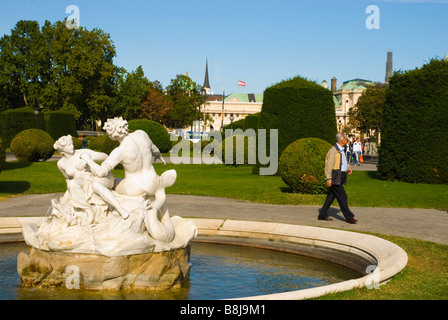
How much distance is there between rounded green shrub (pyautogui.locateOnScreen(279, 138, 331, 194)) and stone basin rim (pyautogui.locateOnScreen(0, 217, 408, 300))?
578 cm

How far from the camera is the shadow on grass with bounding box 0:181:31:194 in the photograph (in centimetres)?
1620

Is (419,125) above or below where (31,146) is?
above

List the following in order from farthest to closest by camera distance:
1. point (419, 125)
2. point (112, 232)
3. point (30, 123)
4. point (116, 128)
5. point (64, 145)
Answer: point (30, 123), point (419, 125), point (64, 145), point (116, 128), point (112, 232)

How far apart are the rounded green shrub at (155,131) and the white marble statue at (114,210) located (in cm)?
2681

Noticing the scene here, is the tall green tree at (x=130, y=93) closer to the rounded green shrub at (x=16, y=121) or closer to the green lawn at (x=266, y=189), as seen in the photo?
the rounded green shrub at (x=16, y=121)

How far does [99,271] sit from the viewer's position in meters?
5.83

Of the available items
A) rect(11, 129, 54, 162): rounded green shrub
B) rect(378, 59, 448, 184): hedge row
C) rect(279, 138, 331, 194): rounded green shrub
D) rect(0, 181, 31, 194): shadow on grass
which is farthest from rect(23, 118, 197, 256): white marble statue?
rect(11, 129, 54, 162): rounded green shrub

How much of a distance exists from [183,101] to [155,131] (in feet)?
91.3

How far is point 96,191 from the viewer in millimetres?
6207

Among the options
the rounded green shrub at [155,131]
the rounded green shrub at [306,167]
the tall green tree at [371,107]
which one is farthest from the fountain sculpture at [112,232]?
the tall green tree at [371,107]

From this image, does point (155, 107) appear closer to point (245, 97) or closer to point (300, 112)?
point (300, 112)

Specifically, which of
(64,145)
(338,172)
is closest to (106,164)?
(64,145)
